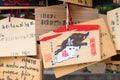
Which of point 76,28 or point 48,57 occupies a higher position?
point 76,28

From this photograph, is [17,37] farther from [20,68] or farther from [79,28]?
[79,28]

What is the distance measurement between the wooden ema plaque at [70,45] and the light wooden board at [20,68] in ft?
0.23

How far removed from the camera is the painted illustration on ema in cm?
89

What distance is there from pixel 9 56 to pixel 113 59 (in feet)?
1.30

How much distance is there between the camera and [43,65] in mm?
975

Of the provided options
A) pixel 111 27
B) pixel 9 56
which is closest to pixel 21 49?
pixel 9 56

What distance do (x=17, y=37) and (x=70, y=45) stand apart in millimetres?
215

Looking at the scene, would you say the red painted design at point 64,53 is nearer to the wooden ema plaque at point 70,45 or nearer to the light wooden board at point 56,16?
the wooden ema plaque at point 70,45

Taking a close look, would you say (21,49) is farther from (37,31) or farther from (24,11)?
(24,11)

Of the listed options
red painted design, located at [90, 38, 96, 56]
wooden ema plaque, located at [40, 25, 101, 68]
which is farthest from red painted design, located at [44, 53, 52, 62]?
red painted design, located at [90, 38, 96, 56]

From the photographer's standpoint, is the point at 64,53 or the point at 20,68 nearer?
the point at 64,53

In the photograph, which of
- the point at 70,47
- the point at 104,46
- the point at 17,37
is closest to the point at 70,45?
the point at 70,47

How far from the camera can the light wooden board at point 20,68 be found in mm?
975

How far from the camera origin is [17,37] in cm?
99
